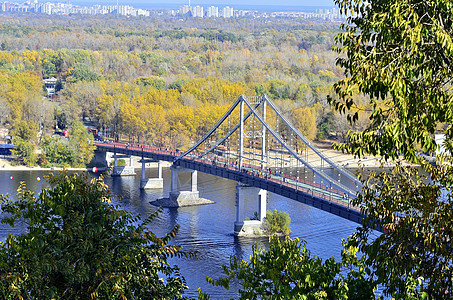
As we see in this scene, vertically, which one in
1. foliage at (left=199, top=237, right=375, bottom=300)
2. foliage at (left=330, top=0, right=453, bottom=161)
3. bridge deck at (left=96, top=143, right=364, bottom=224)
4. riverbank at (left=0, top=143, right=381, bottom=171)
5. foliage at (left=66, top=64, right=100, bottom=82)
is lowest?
riverbank at (left=0, top=143, right=381, bottom=171)

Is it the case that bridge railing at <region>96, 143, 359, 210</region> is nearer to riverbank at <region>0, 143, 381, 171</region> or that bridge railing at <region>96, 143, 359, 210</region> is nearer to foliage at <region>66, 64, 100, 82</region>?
riverbank at <region>0, 143, 381, 171</region>

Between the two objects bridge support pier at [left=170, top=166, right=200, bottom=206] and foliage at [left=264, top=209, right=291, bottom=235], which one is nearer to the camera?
foliage at [left=264, top=209, right=291, bottom=235]

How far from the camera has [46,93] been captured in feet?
344

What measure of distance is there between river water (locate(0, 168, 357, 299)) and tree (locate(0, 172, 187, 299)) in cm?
1846

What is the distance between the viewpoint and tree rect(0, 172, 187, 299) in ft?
40.1

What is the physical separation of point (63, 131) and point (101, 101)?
18.4ft

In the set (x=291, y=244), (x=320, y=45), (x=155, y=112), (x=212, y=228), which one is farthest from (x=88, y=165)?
(x=320, y=45)

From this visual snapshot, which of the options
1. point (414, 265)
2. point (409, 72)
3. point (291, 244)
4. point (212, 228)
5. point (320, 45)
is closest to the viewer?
point (409, 72)

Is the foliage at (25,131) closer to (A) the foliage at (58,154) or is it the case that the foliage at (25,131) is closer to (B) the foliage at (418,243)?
(A) the foliage at (58,154)

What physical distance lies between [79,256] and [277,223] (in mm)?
Answer: 34496

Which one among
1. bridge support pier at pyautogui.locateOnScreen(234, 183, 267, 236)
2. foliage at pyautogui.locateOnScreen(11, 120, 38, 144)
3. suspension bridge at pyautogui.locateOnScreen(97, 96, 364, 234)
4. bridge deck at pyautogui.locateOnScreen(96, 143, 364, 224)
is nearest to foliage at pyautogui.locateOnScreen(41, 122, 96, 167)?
suspension bridge at pyautogui.locateOnScreen(97, 96, 364, 234)

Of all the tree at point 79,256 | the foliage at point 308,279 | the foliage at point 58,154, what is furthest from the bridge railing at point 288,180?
the tree at point 79,256

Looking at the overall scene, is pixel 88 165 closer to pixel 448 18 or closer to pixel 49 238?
pixel 49 238

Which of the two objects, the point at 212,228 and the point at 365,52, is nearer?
the point at 365,52
